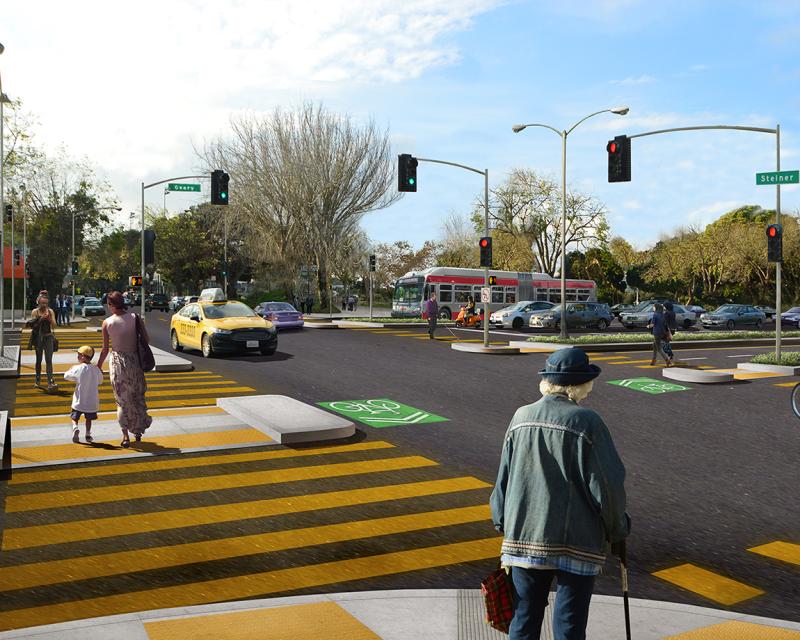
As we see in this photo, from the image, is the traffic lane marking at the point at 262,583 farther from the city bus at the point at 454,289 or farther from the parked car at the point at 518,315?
the city bus at the point at 454,289

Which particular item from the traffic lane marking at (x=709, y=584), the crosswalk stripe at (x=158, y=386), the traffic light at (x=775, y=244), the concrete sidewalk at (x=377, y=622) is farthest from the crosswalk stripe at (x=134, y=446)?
the traffic light at (x=775, y=244)

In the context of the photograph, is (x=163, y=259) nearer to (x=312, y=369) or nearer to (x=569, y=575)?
(x=312, y=369)

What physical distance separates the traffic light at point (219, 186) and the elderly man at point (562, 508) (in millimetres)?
26697

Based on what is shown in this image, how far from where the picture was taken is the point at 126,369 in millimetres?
9367

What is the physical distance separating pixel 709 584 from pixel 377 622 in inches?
104

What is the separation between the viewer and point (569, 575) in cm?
318

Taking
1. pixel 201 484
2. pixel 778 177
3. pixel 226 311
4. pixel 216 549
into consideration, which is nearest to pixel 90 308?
pixel 226 311

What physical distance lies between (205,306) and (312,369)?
567cm

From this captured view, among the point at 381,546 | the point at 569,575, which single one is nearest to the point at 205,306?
the point at 381,546

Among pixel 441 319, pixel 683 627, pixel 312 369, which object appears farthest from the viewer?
pixel 441 319

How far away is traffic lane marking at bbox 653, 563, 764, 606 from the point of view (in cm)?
518

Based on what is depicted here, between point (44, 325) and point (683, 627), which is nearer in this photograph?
point (683, 627)

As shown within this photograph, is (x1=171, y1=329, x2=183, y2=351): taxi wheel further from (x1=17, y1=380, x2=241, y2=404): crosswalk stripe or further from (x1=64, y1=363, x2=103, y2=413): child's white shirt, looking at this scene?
(x1=64, y1=363, x2=103, y2=413): child's white shirt

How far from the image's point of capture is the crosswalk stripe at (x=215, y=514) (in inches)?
246
